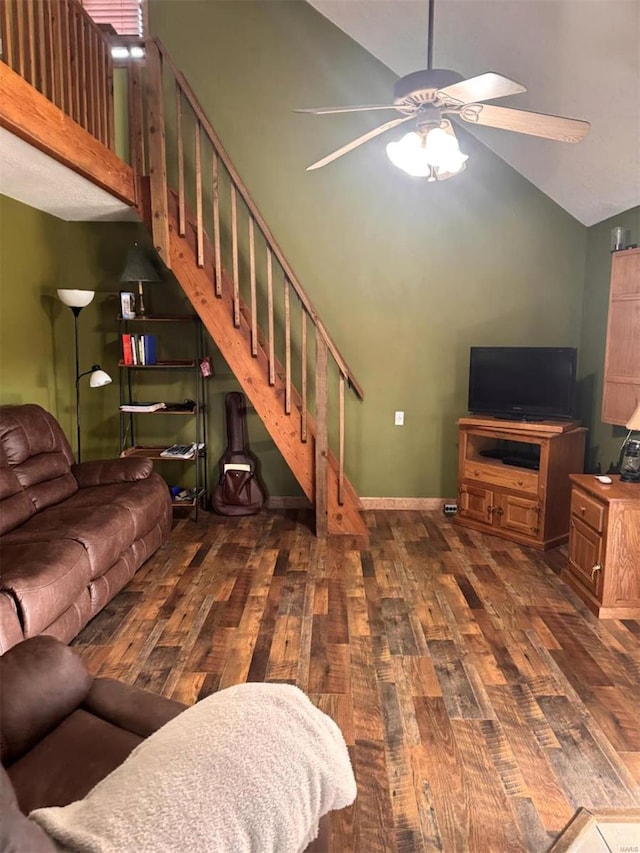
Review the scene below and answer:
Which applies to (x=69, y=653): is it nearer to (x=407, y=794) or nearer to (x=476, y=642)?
(x=407, y=794)

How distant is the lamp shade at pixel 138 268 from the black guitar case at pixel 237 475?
3.61 ft

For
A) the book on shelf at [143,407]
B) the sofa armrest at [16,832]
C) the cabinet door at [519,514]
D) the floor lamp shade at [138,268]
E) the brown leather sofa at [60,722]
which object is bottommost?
the cabinet door at [519,514]

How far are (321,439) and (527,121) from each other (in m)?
2.35

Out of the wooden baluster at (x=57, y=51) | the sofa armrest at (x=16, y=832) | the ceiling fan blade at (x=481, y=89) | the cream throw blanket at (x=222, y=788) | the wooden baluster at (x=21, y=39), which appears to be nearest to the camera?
the sofa armrest at (x=16, y=832)

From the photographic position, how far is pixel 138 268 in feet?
13.6

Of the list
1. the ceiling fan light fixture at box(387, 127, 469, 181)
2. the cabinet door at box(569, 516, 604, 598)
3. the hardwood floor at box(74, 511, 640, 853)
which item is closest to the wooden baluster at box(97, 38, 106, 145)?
the ceiling fan light fixture at box(387, 127, 469, 181)

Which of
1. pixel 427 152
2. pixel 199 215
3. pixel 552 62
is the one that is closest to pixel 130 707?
pixel 427 152

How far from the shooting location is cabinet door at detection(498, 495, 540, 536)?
3.89 metres

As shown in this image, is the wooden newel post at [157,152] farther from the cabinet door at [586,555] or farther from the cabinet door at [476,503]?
the cabinet door at [586,555]

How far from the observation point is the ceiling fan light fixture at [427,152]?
2.42m

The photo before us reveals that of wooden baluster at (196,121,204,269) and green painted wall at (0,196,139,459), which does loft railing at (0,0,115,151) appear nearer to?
wooden baluster at (196,121,204,269)

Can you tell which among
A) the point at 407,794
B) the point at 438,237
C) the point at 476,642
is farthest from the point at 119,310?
the point at 407,794

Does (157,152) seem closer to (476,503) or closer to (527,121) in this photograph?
(527,121)

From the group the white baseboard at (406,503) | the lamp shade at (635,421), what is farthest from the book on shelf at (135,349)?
the lamp shade at (635,421)
